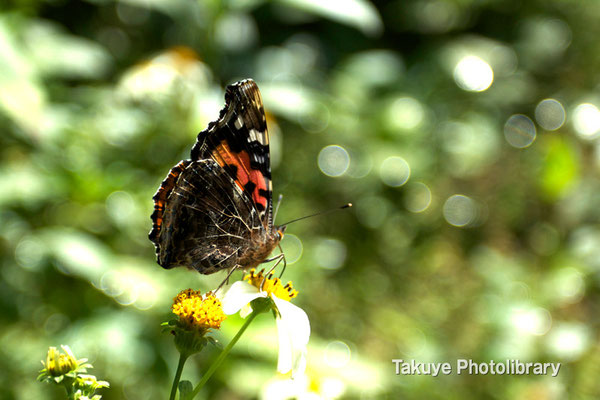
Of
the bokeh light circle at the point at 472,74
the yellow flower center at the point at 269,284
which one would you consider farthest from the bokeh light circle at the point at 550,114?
the yellow flower center at the point at 269,284

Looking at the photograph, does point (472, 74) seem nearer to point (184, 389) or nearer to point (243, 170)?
point (243, 170)

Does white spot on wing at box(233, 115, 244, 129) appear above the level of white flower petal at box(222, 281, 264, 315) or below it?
above

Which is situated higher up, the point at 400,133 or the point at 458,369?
the point at 400,133

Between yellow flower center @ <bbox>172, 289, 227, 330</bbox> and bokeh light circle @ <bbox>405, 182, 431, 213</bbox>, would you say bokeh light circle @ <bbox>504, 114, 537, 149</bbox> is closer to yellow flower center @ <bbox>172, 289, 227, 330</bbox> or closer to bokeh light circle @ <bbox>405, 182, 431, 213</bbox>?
bokeh light circle @ <bbox>405, 182, 431, 213</bbox>

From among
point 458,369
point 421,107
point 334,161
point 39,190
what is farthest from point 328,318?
point 39,190

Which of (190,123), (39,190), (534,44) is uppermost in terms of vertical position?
(534,44)

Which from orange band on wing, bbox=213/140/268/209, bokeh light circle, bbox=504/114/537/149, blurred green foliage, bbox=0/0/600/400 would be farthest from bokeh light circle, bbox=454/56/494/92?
orange band on wing, bbox=213/140/268/209

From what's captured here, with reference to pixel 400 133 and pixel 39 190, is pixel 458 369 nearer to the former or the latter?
pixel 400 133
